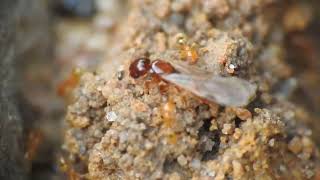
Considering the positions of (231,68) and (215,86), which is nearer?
(215,86)

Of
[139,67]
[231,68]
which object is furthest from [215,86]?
[139,67]

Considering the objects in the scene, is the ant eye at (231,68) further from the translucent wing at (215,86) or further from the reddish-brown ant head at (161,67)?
the reddish-brown ant head at (161,67)

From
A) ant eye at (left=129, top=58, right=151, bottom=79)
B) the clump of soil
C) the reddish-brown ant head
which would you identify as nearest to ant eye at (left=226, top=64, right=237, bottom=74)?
the clump of soil

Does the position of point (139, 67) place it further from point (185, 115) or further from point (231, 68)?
point (231, 68)

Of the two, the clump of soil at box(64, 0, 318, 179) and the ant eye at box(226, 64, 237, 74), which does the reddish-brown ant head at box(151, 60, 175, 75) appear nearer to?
the clump of soil at box(64, 0, 318, 179)

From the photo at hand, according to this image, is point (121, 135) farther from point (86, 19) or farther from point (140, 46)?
point (86, 19)
